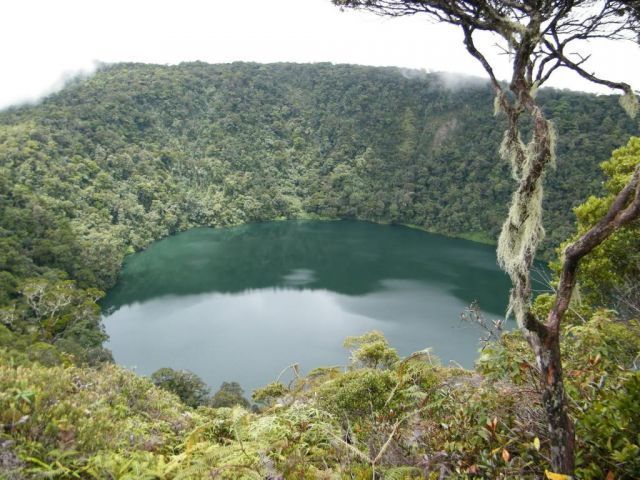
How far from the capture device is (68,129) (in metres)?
51.8

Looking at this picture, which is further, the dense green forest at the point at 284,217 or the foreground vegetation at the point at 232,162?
the foreground vegetation at the point at 232,162

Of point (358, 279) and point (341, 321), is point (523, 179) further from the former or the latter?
point (358, 279)

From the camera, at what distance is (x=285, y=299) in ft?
105

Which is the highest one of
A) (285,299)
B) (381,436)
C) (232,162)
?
(381,436)

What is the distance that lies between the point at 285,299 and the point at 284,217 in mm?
30819

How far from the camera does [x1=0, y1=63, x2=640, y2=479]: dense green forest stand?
2.39 metres

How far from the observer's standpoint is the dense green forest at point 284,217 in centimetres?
239

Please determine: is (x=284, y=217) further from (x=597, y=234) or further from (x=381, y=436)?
(x=597, y=234)

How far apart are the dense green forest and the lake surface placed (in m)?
3.04

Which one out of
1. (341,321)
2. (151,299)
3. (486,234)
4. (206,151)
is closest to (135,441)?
(341,321)

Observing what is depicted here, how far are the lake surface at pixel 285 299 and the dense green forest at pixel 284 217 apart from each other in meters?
3.04

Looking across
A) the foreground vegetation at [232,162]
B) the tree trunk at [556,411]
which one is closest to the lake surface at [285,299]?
the foreground vegetation at [232,162]

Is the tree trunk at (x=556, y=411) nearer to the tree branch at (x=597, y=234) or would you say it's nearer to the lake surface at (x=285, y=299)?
the tree branch at (x=597, y=234)

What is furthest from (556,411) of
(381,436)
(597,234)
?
(381,436)
